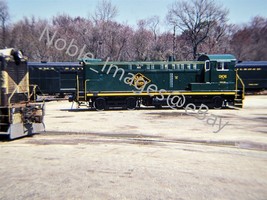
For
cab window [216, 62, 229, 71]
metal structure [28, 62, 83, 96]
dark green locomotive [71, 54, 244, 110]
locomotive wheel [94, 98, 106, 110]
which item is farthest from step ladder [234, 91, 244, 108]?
metal structure [28, 62, 83, 96]

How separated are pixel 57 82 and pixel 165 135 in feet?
80.5

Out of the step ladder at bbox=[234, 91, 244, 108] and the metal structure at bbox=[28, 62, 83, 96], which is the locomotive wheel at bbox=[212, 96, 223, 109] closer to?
the step ladder at bbox=[234, 91, 244, 108]

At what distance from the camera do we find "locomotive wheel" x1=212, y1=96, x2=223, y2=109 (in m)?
26.0

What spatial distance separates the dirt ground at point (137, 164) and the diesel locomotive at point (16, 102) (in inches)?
18.9

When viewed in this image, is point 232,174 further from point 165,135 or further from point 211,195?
point 165,135

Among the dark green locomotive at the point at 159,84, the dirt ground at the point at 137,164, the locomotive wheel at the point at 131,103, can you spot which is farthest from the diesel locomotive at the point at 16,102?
the locomotive wheel at the point at 131,103

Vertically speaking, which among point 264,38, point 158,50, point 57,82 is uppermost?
point 264,38

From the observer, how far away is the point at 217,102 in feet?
85.5

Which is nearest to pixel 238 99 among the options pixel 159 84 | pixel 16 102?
pixel 159 84

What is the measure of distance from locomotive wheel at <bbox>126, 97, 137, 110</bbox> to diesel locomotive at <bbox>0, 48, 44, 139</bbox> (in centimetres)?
1203

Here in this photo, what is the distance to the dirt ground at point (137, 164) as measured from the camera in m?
6.65

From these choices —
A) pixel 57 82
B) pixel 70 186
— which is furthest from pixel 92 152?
pixel 57 82

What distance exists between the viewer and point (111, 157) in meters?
9.68

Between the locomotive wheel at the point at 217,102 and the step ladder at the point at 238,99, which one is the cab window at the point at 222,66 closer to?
the step ladder at the point at 238,99
